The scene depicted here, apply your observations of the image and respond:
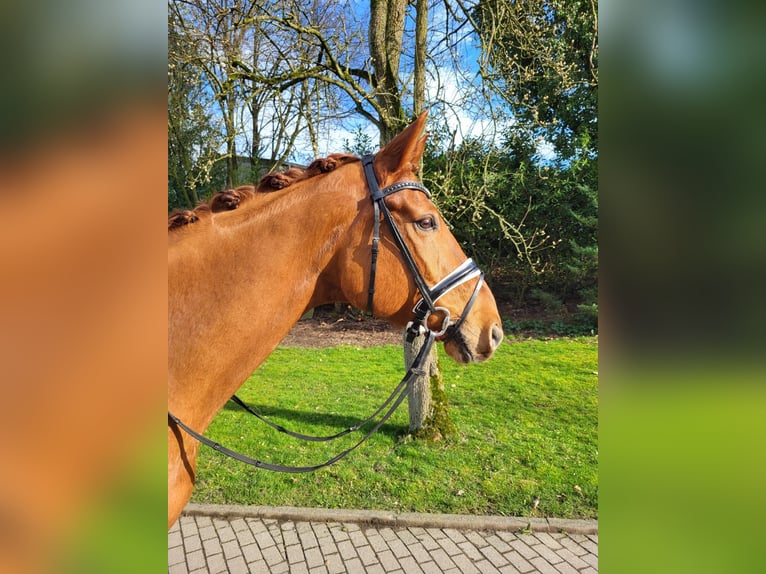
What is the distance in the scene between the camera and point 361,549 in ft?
11.0

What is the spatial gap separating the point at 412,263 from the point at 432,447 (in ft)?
11.6

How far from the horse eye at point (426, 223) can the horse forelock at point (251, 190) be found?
425mm

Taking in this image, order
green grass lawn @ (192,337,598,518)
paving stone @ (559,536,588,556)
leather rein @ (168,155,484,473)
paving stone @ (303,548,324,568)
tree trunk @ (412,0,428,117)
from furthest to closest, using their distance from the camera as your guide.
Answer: tree trunk @ (412,0,428,117), green grass lawn @ (192,337,598,518), paving stone @ (559,536,588,556), paving stone @ (303,548,324,568), leather rein @ (168,155,484,473)

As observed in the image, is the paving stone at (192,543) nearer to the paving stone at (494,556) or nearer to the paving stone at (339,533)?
the paving stone at (339,533)

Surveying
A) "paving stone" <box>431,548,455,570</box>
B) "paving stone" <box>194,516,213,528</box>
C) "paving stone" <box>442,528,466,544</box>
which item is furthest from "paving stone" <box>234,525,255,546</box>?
"paving stone" <box>442,528,466,544</box>

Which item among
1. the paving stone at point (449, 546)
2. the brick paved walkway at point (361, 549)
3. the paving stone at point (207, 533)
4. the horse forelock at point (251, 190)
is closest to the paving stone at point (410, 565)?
the brick paved walkway at point (361, 549)

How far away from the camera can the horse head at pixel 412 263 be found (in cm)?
182

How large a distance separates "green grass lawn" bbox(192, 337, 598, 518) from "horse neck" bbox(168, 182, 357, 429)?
283 cm

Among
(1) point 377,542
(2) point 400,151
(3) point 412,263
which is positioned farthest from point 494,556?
(2) point 400,151

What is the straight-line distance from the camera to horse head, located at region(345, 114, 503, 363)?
1820 mm

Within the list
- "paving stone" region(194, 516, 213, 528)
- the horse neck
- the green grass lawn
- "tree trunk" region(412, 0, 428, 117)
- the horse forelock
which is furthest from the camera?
"tree trunk" region(412, 0, 428, 117)

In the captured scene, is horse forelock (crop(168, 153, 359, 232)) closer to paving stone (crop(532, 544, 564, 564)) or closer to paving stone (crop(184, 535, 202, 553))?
paving stone (crop(184, 535, 202, 553))
